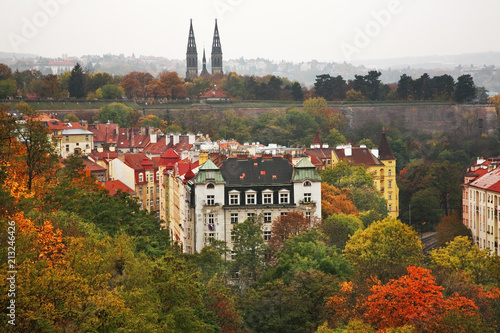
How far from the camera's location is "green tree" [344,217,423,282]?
1528 inches

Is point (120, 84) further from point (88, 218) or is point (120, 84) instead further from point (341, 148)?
Answer: point (88, 218)

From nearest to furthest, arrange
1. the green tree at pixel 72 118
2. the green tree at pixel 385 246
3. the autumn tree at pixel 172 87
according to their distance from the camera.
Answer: the green tree at pixel 385 246 < the green tree at pixel 72 118 < the autumn tree at pixel 172 87

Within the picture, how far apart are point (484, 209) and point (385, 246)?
17009mm

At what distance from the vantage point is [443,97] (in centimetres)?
13512

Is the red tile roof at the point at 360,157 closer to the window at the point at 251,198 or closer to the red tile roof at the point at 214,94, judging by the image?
the window at the point at 251,198

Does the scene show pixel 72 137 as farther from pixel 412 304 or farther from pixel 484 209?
pixel 412 304

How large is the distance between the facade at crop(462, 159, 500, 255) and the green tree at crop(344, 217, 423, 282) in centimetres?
1048

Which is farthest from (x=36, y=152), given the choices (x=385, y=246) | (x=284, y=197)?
(x=385, y=246)

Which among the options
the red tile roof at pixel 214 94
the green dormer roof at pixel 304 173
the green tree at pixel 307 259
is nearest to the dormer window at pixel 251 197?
the green dormer roof at pixel 304 173

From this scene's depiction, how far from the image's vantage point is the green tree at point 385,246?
1528 inches

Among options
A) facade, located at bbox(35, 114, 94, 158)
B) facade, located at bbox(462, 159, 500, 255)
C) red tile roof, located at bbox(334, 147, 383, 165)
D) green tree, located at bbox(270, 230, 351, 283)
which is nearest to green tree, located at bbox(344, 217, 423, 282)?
green tree, located at bbox(270, 230, 351, 283)

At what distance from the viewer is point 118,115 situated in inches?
4304

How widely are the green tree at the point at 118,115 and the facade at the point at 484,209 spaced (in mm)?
55603

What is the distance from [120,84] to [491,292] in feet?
363
